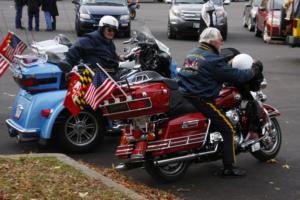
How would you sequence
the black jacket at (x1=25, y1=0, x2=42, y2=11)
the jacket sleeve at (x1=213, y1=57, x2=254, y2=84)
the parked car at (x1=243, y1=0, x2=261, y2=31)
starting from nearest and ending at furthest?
the jacket sleeve at (x1=213, y1=57, x2=254, y2=84) < the black jacket at (x1=25, y1=0, x2=42, y2=11) < the parked car at (x1=243, y1=0, x2=261, y2=31)

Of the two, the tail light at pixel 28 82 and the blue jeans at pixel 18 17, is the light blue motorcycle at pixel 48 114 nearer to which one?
the tail light at pixel 28 82

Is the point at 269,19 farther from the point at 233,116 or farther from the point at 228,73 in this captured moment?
the point at 228,73

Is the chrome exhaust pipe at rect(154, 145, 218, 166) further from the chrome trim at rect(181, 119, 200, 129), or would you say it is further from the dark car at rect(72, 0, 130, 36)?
the dark car at rect(72, 0, 130, 36)

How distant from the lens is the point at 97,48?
349 inches

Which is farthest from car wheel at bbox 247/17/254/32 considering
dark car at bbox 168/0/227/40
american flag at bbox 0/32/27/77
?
american flag at bbox 0/32/27/77

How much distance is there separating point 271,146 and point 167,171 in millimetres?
1709

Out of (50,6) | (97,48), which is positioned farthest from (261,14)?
(97,48)

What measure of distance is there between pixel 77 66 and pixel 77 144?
1.02 metres

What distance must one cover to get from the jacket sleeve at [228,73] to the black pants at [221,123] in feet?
1.04

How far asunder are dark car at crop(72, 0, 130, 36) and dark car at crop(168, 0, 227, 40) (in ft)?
5.39

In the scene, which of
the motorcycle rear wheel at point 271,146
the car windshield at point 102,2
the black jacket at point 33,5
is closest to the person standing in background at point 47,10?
the black jacket at point 33,5

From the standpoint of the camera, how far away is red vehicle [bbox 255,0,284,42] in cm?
2028

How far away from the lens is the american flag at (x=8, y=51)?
8908 mm

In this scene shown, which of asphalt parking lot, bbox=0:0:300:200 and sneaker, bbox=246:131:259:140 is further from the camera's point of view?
sneaker, bbox=246:131:259:140
